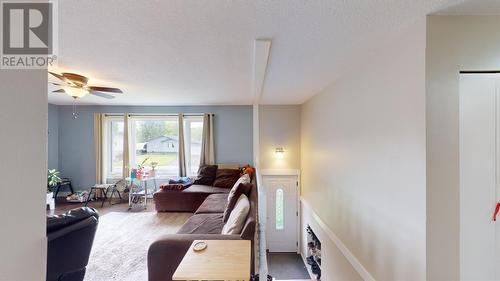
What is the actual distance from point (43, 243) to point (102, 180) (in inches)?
227

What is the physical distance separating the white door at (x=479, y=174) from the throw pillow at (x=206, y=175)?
428cm

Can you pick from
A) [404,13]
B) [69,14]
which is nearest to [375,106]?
[404,13]

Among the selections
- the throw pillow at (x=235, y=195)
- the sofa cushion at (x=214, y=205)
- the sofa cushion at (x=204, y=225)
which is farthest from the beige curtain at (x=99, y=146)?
the throw pillow at (x=235, y=195)

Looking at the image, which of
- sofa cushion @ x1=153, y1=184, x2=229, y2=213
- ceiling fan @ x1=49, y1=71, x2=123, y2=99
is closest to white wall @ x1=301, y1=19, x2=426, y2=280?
sofa cushion @ x1=153, y1=184, x2=229, y2=213

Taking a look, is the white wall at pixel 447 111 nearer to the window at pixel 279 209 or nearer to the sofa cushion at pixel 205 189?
the sofa cushion at pixel 205 189

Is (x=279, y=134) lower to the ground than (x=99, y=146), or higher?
higher

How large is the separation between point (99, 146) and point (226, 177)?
3.31 meters

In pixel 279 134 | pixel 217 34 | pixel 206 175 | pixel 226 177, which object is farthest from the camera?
pixel 279 134

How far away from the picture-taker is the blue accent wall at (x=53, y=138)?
5223 millimetres

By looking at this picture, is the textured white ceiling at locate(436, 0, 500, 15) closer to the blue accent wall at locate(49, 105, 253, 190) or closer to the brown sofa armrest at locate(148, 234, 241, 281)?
the brown sofa armrest at locate(148, 234, 241, 281)

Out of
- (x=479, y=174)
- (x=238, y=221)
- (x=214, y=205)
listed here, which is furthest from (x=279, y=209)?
(x=479, y=174)

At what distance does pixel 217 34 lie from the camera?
5.58ft

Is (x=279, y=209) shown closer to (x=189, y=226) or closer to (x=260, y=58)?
(x=189, y=226)

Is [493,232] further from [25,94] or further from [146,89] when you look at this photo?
[146,89]
